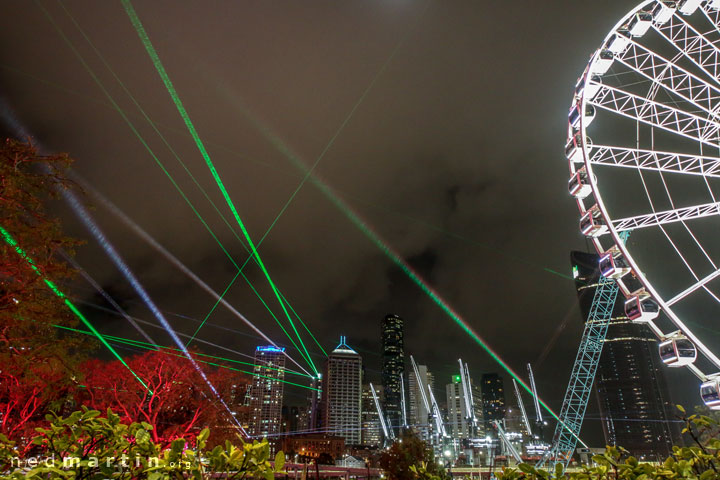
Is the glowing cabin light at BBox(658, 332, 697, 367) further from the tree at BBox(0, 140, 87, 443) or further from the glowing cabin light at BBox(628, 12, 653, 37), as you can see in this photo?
the tree at BBox(0, 140, 87, 443)

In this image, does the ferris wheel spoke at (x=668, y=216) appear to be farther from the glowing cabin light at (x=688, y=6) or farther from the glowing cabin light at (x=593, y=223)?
the glowing cabin light at (x=688, y=6)

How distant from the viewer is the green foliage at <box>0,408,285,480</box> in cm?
271

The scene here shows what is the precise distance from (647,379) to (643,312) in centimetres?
17589

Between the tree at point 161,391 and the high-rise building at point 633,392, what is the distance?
15278 cm

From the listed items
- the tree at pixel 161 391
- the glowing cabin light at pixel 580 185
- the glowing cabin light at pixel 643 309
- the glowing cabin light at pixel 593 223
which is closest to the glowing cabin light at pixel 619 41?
the glowing cabin light at pixel 580 185

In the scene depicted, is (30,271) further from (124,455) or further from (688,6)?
(688,6)

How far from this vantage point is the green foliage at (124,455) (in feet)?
8.88

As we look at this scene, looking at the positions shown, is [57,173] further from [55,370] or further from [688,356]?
[688,356]

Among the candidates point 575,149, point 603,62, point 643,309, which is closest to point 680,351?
point 643,309

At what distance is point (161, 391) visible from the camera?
98.4 ft

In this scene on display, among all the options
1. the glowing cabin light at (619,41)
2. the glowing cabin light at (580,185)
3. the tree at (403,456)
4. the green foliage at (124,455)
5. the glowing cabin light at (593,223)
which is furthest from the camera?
the tree at (403,456)

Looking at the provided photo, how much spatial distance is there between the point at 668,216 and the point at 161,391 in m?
31.4

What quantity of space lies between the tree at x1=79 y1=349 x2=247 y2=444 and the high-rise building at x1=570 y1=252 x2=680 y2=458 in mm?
152777

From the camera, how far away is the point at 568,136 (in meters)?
17.0
